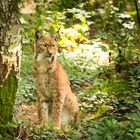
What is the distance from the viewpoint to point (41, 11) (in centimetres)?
1352

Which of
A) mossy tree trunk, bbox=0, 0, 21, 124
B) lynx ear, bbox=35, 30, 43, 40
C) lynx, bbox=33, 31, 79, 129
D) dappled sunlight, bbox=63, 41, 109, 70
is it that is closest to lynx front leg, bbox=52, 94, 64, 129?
lynx, bbox=33, 31, 79, 129

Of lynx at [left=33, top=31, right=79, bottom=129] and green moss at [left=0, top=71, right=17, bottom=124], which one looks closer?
green moss at [left=0, top=71, right=17, bottom=124]

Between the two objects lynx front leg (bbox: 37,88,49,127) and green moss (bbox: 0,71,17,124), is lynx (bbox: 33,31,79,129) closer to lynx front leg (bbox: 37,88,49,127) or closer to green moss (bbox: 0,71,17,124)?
lynx front leg (bbox: 37,88,49,127)

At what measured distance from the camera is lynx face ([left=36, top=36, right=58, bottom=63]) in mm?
7191

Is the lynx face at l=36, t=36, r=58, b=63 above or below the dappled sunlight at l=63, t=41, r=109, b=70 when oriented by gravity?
above

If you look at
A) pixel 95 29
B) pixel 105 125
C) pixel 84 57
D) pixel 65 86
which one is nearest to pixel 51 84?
pixel 65 86

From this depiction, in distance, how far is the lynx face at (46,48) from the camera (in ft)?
23.6

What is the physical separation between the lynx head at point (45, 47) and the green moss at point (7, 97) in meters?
1.86

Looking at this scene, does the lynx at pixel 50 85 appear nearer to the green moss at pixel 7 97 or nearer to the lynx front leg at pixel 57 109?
the lynx front leg at pixel 57 109

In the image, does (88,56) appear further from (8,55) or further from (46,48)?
(8,55)

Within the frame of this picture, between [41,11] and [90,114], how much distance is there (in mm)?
6221

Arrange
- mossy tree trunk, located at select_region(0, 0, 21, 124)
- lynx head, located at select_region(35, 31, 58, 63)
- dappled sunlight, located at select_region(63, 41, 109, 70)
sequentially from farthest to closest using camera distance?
dappled sunlight, located at select_region(63, 41, 109, 70) → lynx head, located at select_region(35, 31, 58, 63) → mossy tree trunk, located at select_region(0, 0, 21, 124)

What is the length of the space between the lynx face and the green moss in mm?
1860

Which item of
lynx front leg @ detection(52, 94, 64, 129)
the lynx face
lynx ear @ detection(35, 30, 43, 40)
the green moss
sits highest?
lynx ear @ detection(35, 30, 43, 40)
